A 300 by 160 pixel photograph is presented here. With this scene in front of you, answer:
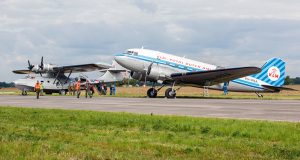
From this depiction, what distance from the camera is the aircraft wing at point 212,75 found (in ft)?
119

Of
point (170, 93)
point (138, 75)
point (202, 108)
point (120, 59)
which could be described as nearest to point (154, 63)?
point (138, 75)

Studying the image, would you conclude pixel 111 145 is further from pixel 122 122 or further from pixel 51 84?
pixel 51 84

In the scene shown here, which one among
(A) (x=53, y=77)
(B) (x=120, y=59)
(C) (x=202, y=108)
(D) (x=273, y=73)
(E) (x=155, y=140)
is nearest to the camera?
(E) (x=155, y=140)

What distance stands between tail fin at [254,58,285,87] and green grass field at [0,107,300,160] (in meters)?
31.6

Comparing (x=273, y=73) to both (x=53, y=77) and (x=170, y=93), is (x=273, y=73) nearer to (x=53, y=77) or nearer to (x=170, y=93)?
(x=170, y=93)

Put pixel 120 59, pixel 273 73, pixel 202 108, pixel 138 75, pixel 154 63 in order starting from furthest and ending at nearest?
1. pixel 273 73
2. pixel 138 75
3. pixel 120 59
4. pixel 154 63
5. pixel 202 108

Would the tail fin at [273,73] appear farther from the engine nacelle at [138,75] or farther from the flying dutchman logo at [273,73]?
the engine nacelle at [138,75]

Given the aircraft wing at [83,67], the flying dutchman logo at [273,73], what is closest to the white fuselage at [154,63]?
the flying dutchman logo at [273,73]

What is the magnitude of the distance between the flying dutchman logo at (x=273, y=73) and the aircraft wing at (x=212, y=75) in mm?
6387

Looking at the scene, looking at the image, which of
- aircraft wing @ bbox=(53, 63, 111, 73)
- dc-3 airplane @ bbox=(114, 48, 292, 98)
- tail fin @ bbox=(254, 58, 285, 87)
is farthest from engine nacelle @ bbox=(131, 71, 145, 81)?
aircraft wing @ bbox=(53, 63, 111, 73)

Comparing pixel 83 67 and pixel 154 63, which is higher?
pixel 83 67

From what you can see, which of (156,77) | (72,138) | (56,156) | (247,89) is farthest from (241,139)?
(247,89)

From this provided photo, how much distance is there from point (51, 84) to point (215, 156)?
49.6m

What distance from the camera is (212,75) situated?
3772cm
